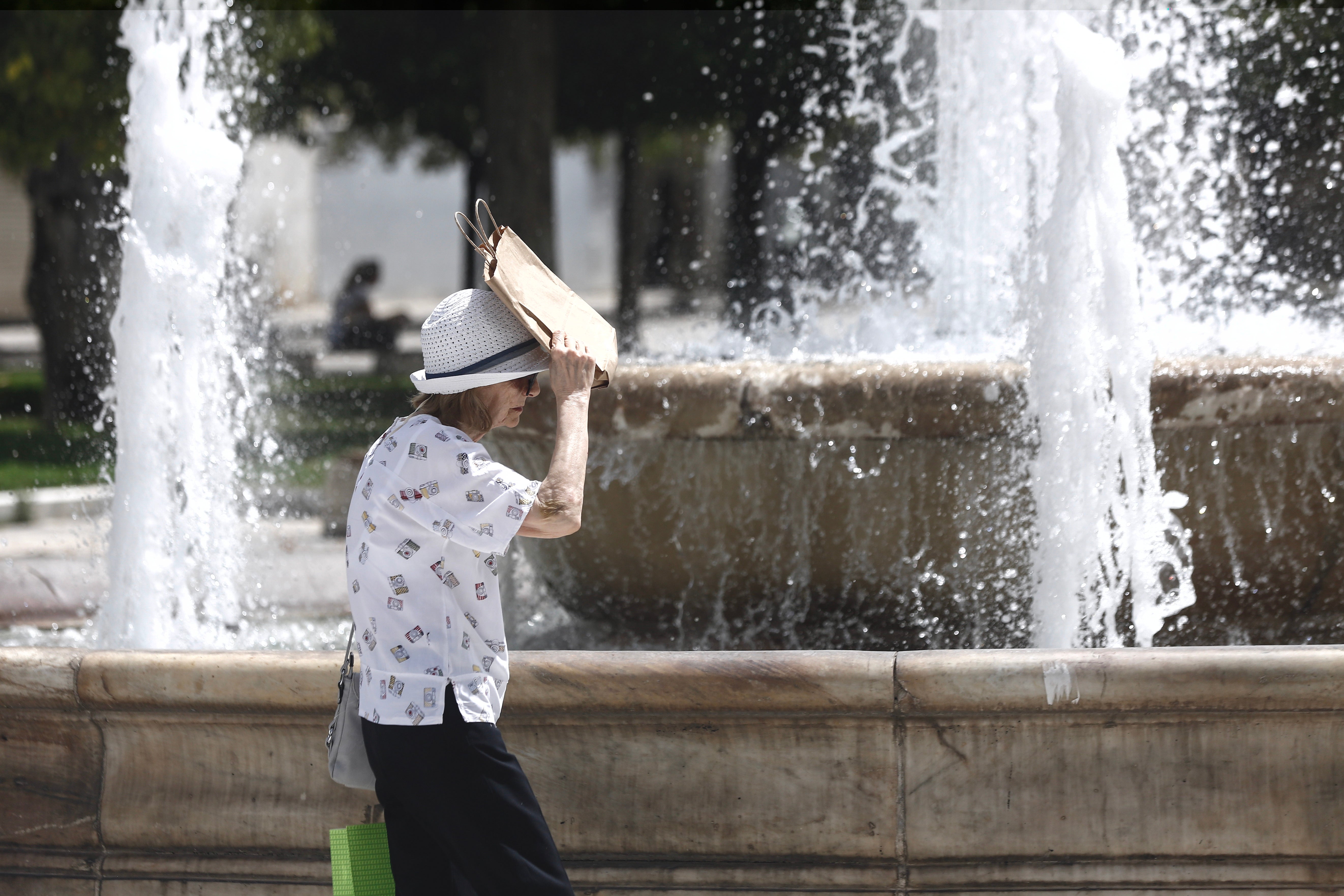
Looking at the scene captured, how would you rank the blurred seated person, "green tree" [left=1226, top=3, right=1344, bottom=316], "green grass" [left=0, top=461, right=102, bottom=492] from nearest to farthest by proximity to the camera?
"green grass" [left=0, top=461, right=102, bottom=492] → "green tree" [left=1226, top=3, right=1344, bottom=316] → the blurred seated person

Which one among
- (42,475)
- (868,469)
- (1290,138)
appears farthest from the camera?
(1290,138)

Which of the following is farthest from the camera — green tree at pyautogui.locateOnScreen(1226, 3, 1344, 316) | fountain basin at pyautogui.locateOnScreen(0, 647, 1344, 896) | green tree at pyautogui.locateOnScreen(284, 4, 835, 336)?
green tree at pyautogui.locateOnScreen(284, 4, 835, 336)

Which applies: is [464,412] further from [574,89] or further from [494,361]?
[574,89]

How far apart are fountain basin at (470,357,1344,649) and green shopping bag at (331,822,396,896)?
5.46 feet

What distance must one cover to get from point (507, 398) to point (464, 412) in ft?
0.24

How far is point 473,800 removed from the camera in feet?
6.72

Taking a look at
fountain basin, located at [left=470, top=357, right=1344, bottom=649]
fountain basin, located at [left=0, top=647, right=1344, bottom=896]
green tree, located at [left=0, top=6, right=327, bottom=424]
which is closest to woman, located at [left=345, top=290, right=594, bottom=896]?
fountain basin, located at [left=0, top=647, right=1344, bottom=896]

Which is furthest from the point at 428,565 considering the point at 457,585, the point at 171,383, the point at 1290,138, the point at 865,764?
the point at 1290,138

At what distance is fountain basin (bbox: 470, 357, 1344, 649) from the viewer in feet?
11.7

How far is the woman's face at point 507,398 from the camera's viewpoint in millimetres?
2129

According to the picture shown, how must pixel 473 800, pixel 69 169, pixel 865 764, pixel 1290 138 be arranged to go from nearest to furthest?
1. pixel 473 800
2. pixel 865 764
3. pixel 1290 138
4. pixel 69 169

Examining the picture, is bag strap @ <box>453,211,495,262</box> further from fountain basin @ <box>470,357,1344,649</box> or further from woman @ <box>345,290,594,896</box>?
fountain basin @ <box>470,357,1344,649</box>

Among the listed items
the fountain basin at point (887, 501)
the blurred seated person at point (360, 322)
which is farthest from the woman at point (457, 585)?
the blurred seated person at point (360, 322)

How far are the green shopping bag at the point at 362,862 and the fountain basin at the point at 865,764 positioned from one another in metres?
0.49
